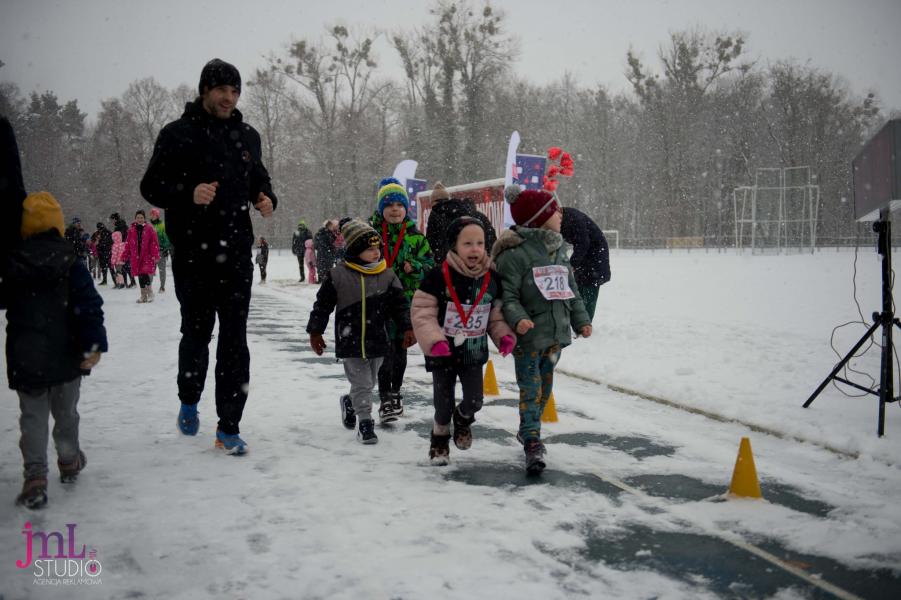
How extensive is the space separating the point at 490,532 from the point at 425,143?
49.5 meters

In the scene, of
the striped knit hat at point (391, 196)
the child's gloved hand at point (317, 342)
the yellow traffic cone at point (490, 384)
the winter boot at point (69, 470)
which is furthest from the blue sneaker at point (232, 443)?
the yellow traffic cone at point (490, 384)

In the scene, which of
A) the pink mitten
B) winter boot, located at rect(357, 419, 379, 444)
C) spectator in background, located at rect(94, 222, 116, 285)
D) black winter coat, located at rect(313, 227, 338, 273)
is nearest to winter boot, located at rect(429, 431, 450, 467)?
winter boot, located at rect(357, 419, 379, 444)

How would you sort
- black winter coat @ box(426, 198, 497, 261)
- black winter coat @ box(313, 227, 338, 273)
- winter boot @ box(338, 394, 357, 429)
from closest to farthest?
winter boot @ box(338, 394, 357, 429) → black winter coat @ box(426, 198, 497, 261) → black winter coat @ box(313, 227, 338, 273)

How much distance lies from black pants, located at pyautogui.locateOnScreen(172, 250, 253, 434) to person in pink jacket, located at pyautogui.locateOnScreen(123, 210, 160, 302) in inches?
493

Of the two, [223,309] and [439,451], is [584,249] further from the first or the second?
[223,309]

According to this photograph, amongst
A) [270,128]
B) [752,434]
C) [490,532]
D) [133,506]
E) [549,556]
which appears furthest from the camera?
[270,128]

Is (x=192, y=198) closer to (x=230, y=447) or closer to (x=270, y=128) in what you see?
(x=230, y=447)

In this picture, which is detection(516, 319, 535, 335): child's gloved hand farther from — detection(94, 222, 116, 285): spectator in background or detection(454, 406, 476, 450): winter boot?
detection(94, 222, 116, 285): spectator in background

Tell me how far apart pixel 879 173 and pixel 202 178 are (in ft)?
17.2

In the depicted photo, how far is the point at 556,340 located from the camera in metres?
4.72

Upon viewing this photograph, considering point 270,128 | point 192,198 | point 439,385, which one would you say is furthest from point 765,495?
point 270,128

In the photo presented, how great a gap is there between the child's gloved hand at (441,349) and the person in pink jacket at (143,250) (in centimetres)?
1364

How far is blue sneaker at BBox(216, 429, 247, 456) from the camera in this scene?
4.80 meters

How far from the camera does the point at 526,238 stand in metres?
4.87
